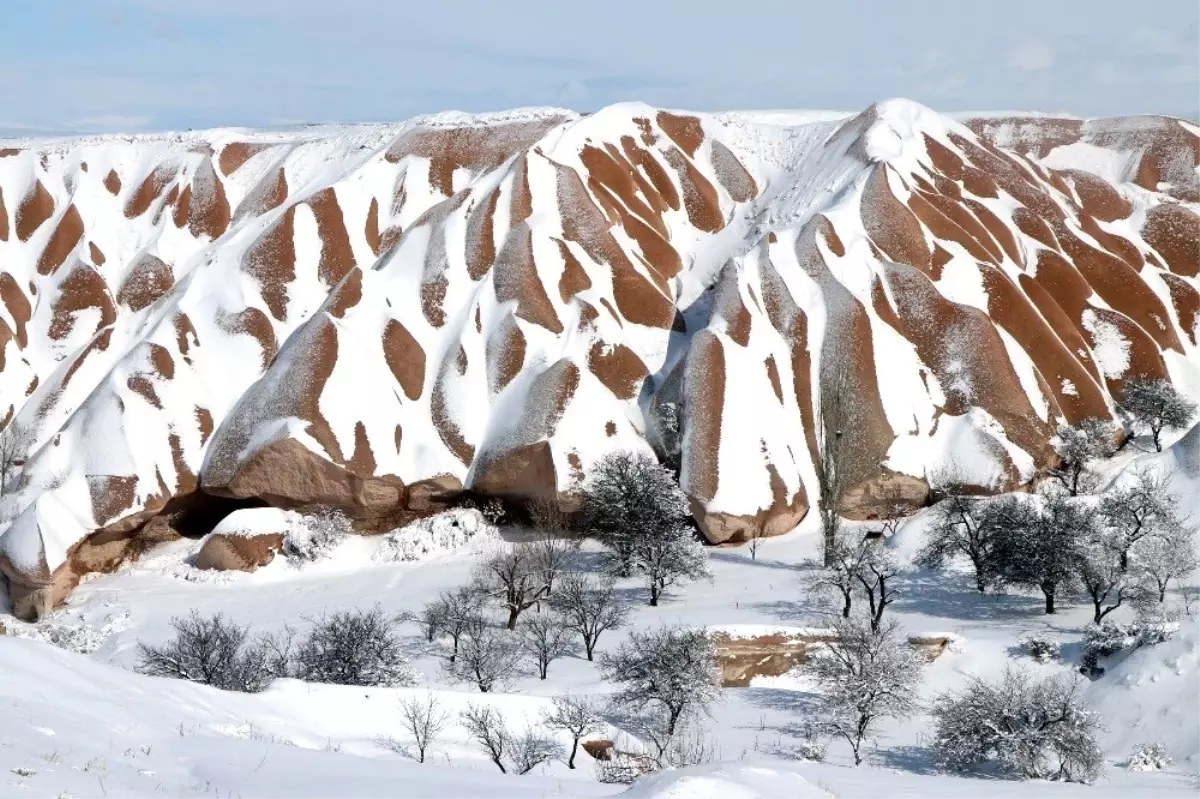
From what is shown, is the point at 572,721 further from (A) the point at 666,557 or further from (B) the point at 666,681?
(A) the point at 666,557

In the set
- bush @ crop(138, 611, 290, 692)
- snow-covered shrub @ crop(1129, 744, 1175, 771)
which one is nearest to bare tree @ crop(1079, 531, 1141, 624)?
snow-covered shrub @ crop(1129, 744, 1175, 771)

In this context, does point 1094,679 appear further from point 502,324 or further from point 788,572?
point 502,324

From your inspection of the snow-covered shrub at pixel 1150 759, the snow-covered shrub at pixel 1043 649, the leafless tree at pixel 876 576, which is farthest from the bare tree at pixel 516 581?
the snow-covered shrub at pixel 1150 759

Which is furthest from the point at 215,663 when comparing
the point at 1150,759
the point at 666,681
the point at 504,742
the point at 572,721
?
the point at 1150,759

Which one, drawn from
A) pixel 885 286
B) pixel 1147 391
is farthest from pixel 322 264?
pixel 1147 391

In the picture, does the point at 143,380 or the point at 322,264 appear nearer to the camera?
the point at 143,380

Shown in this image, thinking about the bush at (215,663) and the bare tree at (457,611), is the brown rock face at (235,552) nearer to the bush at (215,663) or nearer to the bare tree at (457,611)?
the bare tree at (457,611)
